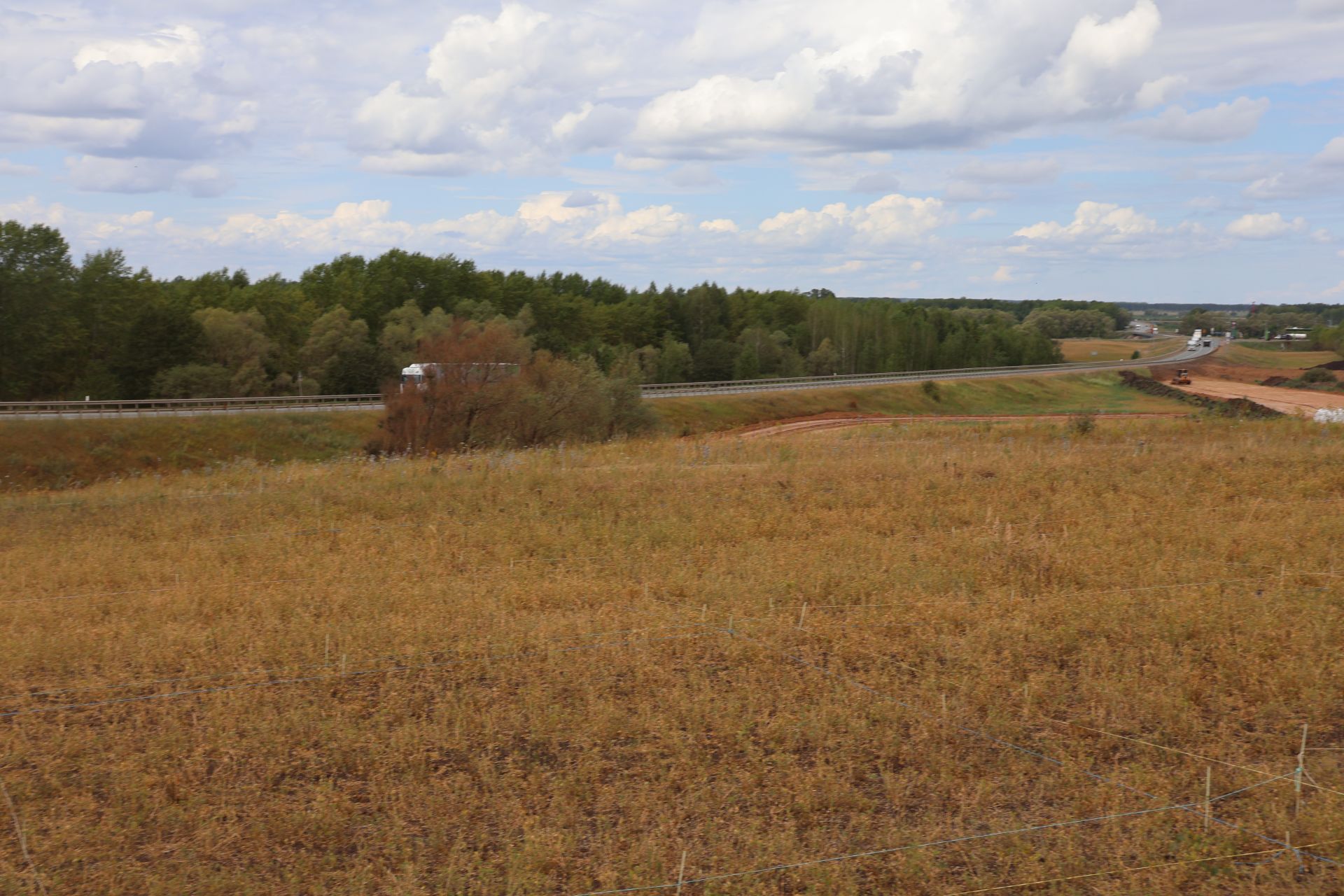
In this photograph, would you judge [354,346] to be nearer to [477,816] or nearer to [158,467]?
[158,467]

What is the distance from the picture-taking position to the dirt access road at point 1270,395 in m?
39.9

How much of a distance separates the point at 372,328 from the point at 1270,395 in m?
60.1

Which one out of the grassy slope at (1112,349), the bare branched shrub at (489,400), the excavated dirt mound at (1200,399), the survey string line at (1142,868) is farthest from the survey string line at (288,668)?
the grassy slope at (1112,349)

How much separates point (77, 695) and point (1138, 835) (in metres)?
7.21

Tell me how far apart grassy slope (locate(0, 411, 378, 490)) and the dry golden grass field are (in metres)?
24.8

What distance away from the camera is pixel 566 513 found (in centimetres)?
1417

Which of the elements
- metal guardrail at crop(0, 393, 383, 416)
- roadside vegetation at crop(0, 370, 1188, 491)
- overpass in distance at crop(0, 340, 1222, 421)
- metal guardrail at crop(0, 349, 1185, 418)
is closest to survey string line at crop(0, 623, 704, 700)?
roadside vegetation at crop(0, 370, 1188, 491)

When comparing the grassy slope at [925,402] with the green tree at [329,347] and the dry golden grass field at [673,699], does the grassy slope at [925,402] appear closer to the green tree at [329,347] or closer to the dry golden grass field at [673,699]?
the green tree at [329,347]

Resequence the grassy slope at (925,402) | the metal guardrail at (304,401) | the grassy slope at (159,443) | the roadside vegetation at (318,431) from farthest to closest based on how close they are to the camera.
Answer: the grassy slope at (925,402) → the metal guardrail at (304,401) → the grassy slope at (159,443) → the roadside vegetation at (318,431)

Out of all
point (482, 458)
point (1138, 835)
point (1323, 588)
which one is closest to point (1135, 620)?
point (1323, 588)

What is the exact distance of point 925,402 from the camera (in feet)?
200

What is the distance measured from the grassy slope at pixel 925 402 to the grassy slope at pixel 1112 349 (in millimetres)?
29071

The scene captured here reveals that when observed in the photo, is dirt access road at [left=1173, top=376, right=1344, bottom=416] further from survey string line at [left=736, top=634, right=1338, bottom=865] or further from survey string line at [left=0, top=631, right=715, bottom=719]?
survey string line at [left=0, top=631, right=715, bottom=719]

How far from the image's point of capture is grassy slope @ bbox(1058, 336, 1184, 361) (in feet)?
330
